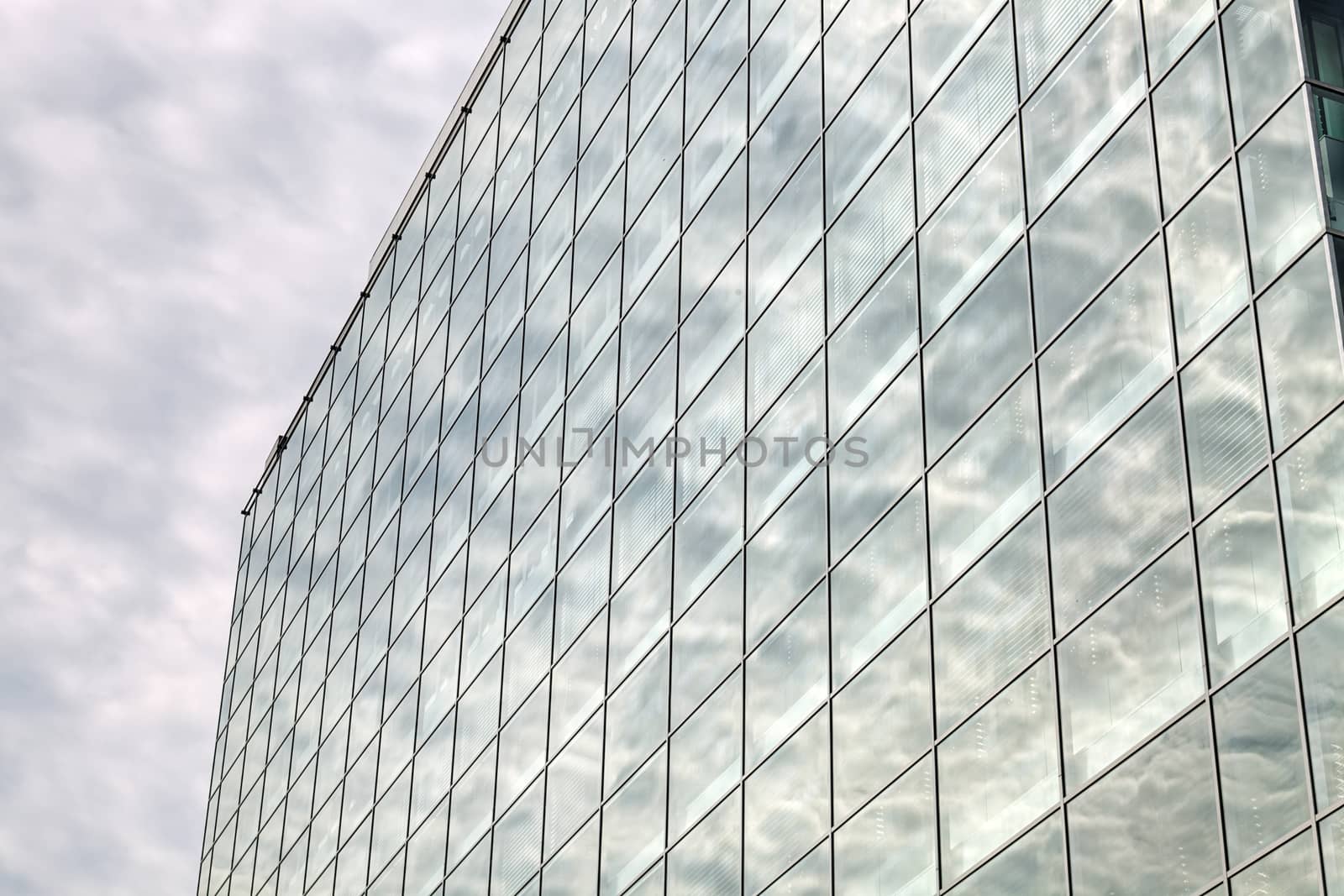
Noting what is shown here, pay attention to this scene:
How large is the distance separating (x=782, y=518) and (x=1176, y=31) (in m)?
11.2

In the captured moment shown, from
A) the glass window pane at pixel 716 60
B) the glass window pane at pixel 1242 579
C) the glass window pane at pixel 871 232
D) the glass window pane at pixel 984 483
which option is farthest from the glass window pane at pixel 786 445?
the glass window pane at pixel 1242 579

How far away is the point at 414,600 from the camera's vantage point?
176 ft

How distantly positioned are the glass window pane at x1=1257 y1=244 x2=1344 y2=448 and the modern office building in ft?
0.15

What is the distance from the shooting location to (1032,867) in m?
26.9

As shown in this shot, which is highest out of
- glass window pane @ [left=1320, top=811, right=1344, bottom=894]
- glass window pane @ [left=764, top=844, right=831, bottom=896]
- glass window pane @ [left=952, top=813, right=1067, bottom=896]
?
glass window pane @ [left=764, top=844, right=831, bottom=896]

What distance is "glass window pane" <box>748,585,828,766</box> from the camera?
3353 centimetres

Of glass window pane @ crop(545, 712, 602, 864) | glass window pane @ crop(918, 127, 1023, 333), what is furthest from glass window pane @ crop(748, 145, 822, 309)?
glass window pane @ crop(545, 712, 602, 864)

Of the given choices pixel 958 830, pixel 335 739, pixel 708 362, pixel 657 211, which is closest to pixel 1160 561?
pixel 958 830

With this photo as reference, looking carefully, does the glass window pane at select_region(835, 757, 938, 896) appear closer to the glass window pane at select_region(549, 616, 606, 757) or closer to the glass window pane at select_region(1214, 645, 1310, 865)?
the glass window pane at select_region(1214, 645, 1310, 865)

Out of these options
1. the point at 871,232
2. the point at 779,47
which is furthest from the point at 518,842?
the point at 779,47

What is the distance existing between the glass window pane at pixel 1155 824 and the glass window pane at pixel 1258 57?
7594mm

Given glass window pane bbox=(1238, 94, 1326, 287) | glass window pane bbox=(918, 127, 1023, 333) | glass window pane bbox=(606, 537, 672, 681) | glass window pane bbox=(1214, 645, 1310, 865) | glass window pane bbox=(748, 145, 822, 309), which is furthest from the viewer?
glass window pane bbox=(606, 537, 672, 681)

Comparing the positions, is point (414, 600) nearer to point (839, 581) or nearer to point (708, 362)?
point (708, 362)

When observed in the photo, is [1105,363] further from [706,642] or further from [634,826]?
[634,826]
